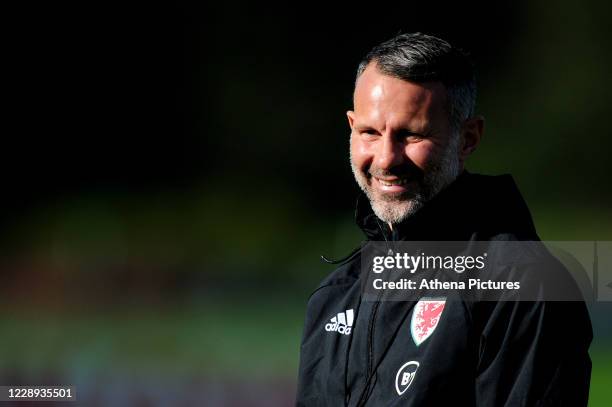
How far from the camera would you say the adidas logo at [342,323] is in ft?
5.23

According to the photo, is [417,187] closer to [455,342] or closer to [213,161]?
[455,342]

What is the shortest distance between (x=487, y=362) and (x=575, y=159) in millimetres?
4621

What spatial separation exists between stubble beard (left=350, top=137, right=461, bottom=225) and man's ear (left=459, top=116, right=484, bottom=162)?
3 centimetres

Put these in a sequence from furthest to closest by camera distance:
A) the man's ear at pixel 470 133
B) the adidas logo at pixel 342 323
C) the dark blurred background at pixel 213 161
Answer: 1. the dark blurred background at pixel 213 161
2. the adidas logo at pixel 342 323
3. the man's ear at pixel 470 133

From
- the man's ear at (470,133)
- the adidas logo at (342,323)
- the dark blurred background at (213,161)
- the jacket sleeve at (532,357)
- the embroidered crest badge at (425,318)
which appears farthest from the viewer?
the dark blurred background at (213,161)

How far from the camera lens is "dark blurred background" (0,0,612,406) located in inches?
181

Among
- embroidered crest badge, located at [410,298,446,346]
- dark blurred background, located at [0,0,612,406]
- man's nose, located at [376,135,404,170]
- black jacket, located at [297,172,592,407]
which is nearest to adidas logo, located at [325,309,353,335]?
black jacket, located at [297,172,592,407]

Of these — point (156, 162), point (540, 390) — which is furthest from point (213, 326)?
point (540, 390)

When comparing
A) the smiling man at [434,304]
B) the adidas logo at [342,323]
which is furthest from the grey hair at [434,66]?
the adidas logo at [342,323]

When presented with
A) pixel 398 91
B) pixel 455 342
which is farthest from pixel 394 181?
pixel 455 342

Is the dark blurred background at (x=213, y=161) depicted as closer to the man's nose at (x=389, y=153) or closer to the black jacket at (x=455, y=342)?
the black jacket at (x=455, y=342)

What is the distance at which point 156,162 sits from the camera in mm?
5496

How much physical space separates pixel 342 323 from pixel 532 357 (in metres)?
0.45

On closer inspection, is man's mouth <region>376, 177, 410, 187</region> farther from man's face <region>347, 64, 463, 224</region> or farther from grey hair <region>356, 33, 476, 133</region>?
grey hair <region>356, 33, 476, 133</region>
